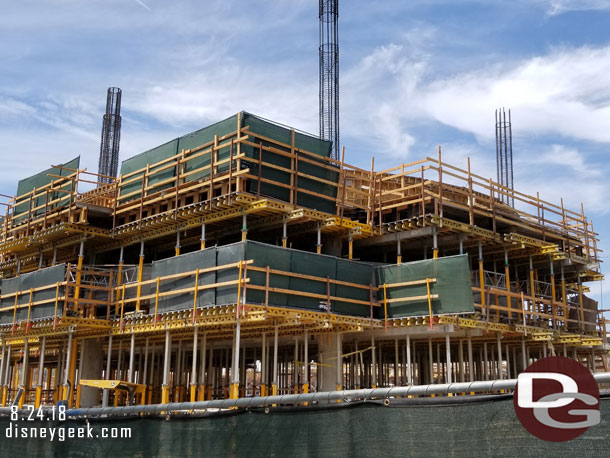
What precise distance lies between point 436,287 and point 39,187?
24.3 metres

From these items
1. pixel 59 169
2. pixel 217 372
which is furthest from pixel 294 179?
pixel 217 372

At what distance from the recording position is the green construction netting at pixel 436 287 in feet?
82.2

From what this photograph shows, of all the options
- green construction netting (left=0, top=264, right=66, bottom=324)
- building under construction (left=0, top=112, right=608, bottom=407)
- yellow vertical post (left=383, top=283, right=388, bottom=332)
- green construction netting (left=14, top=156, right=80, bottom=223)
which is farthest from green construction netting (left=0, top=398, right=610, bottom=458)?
green construction netting (left=14, top=156, right=80, bottom=223)

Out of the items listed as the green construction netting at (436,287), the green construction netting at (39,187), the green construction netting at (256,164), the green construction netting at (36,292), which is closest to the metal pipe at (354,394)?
the green construction netting at (436,287)

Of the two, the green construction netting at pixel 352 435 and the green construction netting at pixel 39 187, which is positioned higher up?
the green construction netting at pixel 39 187

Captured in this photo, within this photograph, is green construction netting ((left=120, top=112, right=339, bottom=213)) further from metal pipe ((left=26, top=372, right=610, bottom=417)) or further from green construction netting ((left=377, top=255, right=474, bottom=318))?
metal pipe ((left=26, top=372, right=610, bottom=417))

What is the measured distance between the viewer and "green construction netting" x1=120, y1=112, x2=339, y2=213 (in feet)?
90.5

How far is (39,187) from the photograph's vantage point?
125ft

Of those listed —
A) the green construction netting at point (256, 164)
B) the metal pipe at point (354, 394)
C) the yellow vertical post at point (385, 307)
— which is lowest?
the metal pipe at point (354, 394)

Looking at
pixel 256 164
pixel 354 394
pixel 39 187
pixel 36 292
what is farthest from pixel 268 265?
pixel 39 187

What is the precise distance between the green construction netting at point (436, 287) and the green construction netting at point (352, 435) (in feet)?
56.9

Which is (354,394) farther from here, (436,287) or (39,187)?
(39,187)

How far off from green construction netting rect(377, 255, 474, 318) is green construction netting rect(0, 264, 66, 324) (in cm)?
1411

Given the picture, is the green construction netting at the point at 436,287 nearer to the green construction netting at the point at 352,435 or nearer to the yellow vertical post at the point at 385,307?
the yellow vertical post at the point at 385,307
